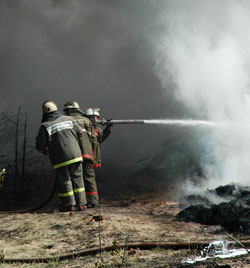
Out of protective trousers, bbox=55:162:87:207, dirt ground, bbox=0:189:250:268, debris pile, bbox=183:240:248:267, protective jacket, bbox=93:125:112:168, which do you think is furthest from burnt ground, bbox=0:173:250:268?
protective jacket, bbox=93:125:112:168

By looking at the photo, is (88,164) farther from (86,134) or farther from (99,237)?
(99,237)

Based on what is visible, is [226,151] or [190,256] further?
[226,151]

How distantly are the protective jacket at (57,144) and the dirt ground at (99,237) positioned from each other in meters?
1.18

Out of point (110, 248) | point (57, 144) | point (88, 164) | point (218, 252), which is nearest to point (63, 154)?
point (57, 144)

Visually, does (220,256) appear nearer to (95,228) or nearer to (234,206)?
(95,228)

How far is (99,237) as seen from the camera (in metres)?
3.07

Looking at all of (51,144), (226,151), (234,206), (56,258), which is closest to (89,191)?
(51,144)

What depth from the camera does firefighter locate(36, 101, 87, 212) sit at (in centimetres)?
622

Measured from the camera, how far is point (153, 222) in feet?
17.4

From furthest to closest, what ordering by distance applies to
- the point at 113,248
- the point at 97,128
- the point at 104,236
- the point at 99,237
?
the point at 97,128 < the point at 104,236 < the point at 113,248 < the point at 99,237

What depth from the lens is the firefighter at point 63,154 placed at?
6223 mm

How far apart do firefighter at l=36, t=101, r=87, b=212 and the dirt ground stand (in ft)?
2.46

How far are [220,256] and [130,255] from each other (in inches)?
35.5

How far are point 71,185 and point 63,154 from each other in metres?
0.63
